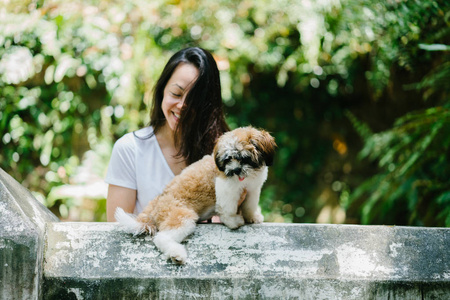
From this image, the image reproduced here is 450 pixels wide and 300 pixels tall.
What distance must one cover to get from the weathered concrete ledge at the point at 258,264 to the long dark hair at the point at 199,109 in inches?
36.3

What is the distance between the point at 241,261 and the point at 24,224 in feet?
3.91

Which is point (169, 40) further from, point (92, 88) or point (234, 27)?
point (92, 88)

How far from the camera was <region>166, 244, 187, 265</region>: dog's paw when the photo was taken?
7.02 ft

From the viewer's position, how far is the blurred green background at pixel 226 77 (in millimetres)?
4551

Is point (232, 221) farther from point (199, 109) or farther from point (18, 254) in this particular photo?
point (18, 254)

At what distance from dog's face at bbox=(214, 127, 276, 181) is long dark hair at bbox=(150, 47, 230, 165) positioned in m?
0.76

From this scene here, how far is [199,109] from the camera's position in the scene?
3064 mm

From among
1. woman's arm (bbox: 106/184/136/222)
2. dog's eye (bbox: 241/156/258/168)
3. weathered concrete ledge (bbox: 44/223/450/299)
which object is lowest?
weathered concrete ledge (bbox: 44/223/450/299)

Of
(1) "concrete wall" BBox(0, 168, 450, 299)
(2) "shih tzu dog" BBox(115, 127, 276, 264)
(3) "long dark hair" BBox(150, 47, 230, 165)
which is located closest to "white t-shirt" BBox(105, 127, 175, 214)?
(3) "long dark hair" BBox(150, 47, 230, 165)

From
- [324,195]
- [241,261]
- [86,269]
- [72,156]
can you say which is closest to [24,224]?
[86,269]

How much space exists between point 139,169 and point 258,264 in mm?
1367

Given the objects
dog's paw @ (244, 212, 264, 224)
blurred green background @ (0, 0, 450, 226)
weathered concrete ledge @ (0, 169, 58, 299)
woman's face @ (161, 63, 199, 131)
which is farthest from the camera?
blurred green background @ (0, 0, 450, 226)

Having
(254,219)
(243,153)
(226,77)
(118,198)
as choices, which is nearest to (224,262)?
(254,219)

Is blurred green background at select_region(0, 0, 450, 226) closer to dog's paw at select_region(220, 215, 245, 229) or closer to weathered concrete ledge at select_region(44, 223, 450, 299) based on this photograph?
weathered concrete ledge at select_region(44, 223, 450, 299)
